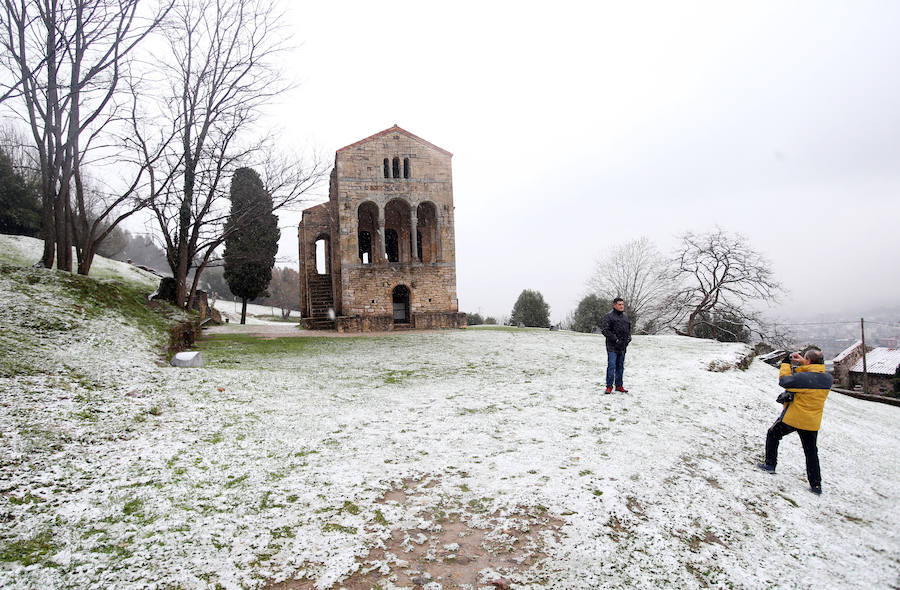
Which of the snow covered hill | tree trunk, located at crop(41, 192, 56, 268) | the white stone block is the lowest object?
the snow covered hill

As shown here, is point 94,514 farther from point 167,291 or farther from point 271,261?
point 271,261

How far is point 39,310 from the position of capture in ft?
24.6

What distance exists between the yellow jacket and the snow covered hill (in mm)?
844

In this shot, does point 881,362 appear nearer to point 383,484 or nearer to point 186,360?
point 383,484

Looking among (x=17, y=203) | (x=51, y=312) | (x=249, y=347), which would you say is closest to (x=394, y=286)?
(x=249, y=347)

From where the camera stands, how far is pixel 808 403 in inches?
215

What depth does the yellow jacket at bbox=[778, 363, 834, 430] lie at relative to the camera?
17.7 ft

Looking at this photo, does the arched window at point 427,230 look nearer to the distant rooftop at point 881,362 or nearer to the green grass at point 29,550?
the green grass at point 29,550

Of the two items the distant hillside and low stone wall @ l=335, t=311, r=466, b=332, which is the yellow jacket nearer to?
the distant hillside

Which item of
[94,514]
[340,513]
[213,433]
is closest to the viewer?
[94,514]

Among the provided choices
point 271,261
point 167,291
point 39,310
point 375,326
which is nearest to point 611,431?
point 39,310

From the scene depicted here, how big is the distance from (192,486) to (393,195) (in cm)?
2012

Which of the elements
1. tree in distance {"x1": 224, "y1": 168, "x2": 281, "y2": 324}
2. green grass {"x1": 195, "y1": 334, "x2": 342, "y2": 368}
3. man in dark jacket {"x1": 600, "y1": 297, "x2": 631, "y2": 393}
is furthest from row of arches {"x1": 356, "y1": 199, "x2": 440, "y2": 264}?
man in dark jacket {"x1": 600, "y1": 297, "x2": 631, "y2": 393}

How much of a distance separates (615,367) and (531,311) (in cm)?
3069
